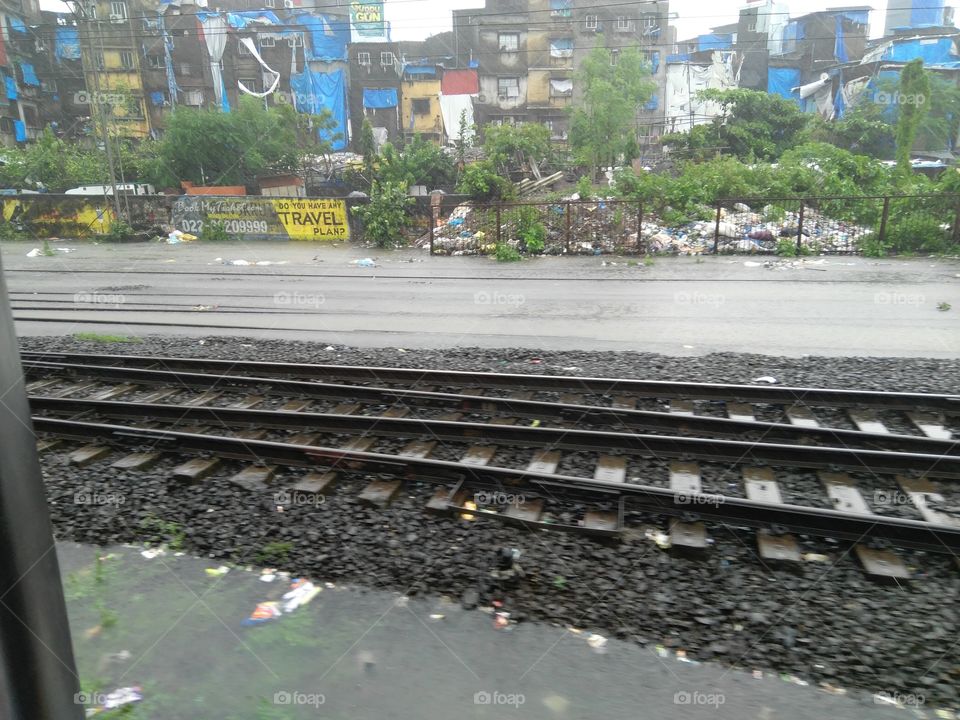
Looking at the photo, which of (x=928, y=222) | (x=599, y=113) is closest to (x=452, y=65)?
(x=599, y=113)

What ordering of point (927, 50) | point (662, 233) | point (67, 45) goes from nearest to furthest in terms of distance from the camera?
1. point (662, 233)
2. point (927, 50)
3. point (67, 45)

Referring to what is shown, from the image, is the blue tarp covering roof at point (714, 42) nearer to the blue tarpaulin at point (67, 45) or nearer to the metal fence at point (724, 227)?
the metal fence at point (724, 227)

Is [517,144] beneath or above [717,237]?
above

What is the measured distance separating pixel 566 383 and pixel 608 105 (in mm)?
28842

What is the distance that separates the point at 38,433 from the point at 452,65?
5028 cm

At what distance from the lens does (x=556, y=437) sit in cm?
658

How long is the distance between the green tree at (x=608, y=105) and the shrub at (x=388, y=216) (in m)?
13.3

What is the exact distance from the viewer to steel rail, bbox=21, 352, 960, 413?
7383mm

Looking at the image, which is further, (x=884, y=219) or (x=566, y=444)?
(x=884, y=219)

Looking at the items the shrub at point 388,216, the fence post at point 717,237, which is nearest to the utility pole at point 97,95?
the shrub at point 388,216

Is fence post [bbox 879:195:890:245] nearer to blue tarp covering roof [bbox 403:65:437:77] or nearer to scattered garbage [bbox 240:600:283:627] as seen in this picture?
scattered garbage [bbox 240:600:283:627]

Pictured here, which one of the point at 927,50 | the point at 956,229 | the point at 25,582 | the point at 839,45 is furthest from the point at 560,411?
the point at 839,45

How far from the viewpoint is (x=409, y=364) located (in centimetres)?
943

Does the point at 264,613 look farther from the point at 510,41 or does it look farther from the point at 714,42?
the point at 714,42
